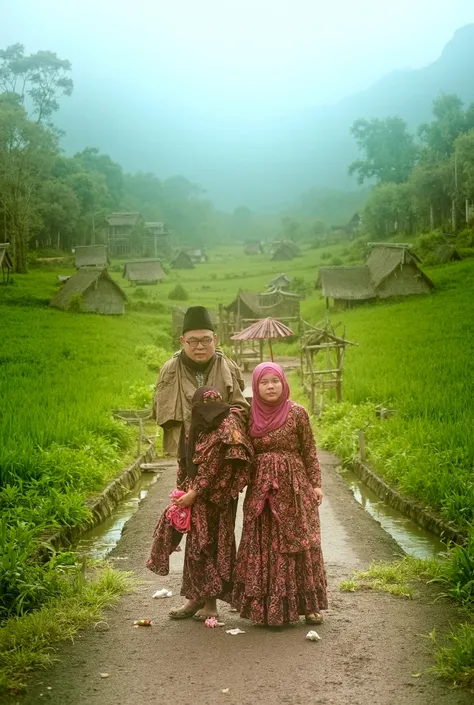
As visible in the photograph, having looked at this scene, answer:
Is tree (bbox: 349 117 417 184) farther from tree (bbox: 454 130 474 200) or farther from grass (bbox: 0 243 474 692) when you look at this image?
grass (bbox: 0 243 474 692)

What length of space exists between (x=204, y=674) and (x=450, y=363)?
934cm

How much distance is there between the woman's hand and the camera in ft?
12.4

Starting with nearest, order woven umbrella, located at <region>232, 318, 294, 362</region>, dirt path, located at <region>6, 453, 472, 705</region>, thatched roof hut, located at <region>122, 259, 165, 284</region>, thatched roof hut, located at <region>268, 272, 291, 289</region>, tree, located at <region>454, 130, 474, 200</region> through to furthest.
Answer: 1. dirt path, located at <region>6, 453, 472, 705</region>
2. woven umbrella, located at <region>232, 318, 294, 362</region>
3. tree, located at <region>454, 130, 474, 200</region>
4. thatched roof hut, located at <region>122, 259, 165, 284</region>
5. thatched roof hut, located at <region>268, 272, 291, 289</region>

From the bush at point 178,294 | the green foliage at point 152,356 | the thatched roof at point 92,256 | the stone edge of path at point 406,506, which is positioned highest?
the thatched roof at point 92,256

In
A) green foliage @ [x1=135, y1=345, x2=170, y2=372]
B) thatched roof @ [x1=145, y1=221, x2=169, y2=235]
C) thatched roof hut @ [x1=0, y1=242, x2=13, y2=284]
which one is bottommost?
green foliage @ [x1=135, y1=345, x2=170, y2=372]

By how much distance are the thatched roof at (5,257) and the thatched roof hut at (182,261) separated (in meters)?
14.5

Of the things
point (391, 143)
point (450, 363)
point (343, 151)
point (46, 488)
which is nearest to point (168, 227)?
point (343, 151)

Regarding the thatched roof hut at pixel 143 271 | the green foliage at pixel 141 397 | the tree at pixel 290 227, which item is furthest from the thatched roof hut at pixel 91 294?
the tree at pixel 290 227

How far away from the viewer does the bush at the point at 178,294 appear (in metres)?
25.6

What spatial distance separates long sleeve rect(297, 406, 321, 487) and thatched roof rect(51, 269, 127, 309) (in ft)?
43.6

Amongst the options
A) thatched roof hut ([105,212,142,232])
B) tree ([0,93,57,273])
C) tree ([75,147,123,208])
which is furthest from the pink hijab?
tree ([75,147,123,208])

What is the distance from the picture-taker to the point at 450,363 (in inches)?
471

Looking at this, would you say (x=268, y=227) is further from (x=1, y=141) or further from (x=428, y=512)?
(x=428, y=512)

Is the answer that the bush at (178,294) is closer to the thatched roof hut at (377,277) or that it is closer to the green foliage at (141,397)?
the thatched roof hut at (377,277)
